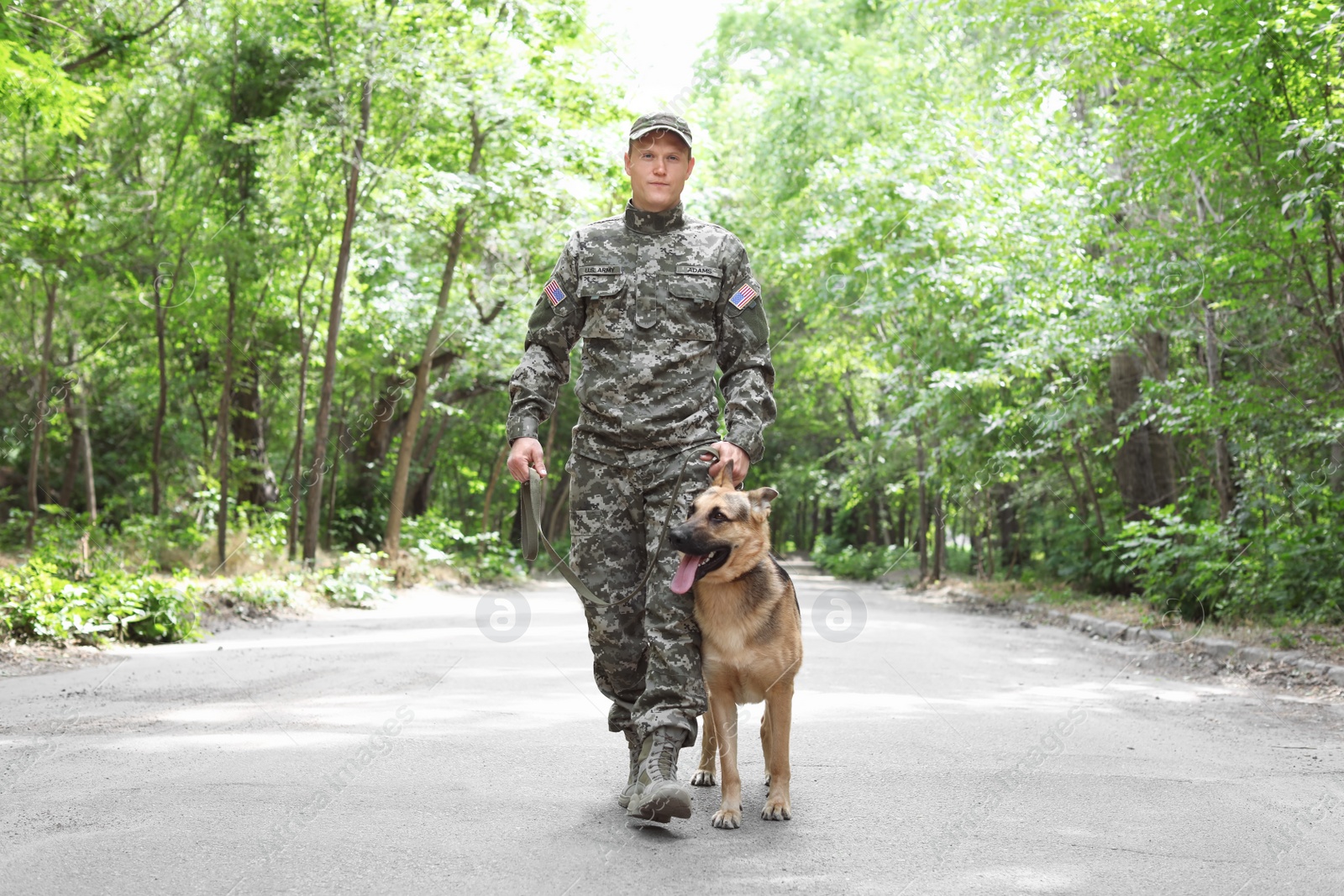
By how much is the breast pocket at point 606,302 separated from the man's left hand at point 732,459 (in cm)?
60

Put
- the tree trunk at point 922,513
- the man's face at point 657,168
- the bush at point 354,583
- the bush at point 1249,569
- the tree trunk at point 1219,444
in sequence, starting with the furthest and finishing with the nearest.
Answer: the tree trunk at point 922,513 < the bush at point 354,583 < the tree trunk at point 1219,444 < the bush at point 1249,569 < the man's face at point 657,168

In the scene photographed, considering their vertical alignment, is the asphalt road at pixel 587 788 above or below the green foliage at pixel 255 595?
below

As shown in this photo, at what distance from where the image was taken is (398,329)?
20297 millimetres

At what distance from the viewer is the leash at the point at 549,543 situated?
14.3 feet

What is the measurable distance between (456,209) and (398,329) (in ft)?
9.13

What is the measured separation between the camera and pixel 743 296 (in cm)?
463

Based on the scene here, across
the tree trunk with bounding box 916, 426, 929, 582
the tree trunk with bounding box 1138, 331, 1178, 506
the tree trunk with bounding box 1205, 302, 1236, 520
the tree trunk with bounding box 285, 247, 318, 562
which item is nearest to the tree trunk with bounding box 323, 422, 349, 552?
the tree trunk with bounding box 285, 247, 318, 562

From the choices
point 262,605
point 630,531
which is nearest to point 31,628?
point 262,605

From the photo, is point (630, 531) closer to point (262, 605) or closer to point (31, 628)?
point (31, 628)

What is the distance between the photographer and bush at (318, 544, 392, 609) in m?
14.7

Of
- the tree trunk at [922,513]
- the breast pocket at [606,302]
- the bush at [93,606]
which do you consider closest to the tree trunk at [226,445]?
the bush at [93,606]

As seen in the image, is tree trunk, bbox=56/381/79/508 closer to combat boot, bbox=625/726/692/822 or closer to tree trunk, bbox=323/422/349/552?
tree trunk, bbox=323/422/349/552

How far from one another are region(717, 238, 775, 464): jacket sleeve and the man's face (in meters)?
0.34

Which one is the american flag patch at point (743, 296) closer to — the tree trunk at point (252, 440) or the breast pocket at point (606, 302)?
the breast pocket at point (606, 302)
